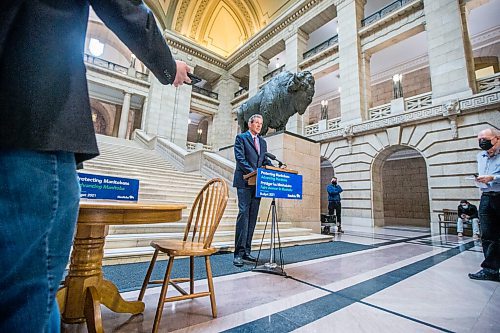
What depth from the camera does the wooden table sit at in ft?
3.97

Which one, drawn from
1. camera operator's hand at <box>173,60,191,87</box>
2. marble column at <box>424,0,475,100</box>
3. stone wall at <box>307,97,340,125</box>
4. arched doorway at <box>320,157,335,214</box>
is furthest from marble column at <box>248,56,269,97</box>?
camera operator's hand at <box>173,60,191,87</box>

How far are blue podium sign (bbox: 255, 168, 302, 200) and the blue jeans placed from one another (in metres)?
1.94

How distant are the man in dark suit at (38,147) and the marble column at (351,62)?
11.4 metres

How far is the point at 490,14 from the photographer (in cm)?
1003

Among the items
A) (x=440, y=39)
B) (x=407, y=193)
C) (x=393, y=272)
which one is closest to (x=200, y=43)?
(x=440, y=39)

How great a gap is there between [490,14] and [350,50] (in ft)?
17.6

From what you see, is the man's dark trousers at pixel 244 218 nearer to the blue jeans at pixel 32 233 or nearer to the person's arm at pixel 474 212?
the blue jeans at pixel 32 233

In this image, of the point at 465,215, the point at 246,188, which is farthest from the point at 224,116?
the point at 246,188

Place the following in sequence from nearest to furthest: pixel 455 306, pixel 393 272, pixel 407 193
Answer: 1. pixel 455 306
2. pixel 393 272
3. pixel 407 193

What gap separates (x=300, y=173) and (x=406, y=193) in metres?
10.2

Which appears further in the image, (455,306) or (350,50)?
(350,50)

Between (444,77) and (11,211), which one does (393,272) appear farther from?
(444,77)

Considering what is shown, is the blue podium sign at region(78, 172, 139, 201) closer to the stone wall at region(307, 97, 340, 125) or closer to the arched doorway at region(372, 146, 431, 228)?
the arched doorway at region(372, 146, 431, 228)

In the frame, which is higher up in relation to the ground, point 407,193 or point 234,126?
point 234,126
